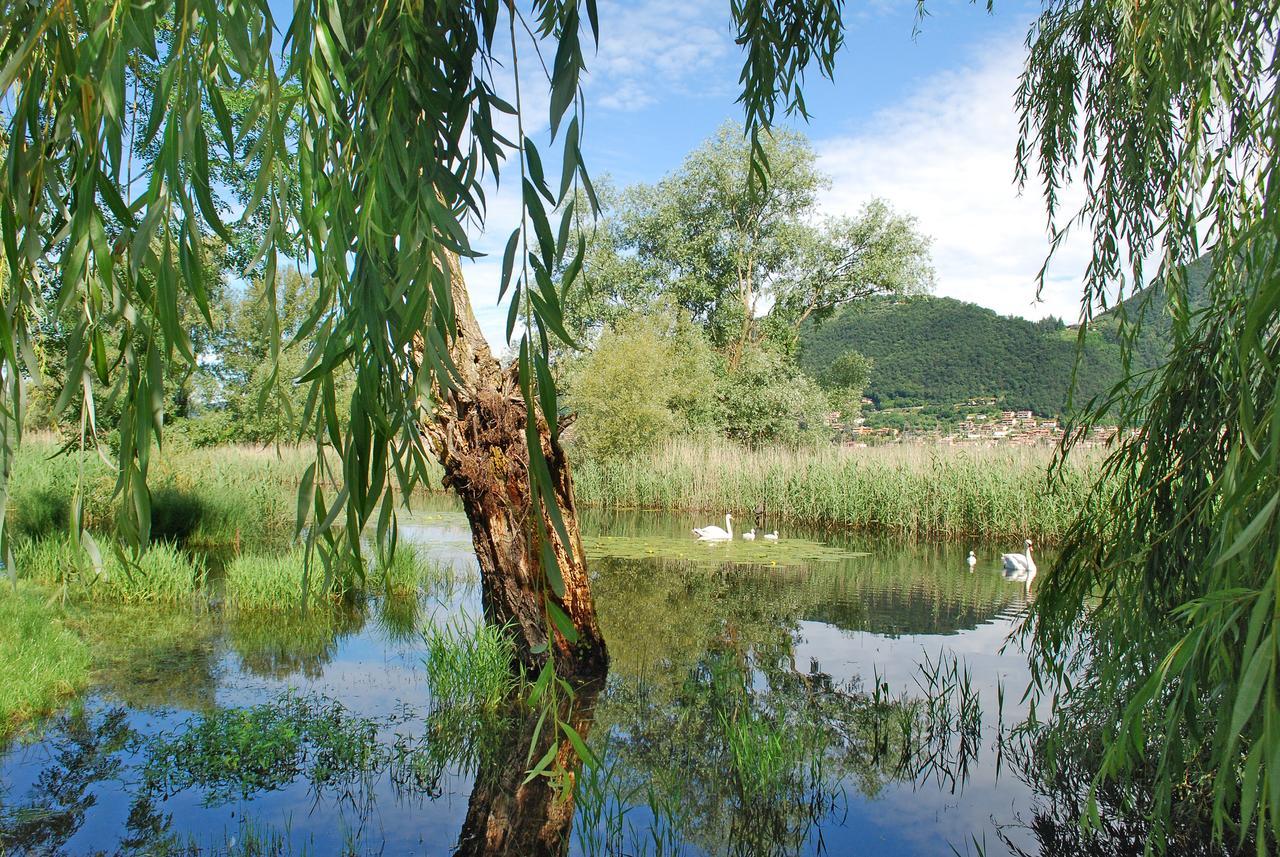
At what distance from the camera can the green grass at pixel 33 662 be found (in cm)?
467

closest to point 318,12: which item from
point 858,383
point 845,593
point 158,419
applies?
point 158,419

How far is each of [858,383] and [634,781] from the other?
1022 inches

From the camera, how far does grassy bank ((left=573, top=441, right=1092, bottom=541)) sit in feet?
43.3

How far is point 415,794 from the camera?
410 centimetres

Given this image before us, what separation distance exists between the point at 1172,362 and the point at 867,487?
12.2 metres

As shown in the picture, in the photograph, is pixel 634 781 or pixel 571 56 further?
pixel 634 781

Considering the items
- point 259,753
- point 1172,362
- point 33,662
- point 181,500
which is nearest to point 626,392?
point 181,500

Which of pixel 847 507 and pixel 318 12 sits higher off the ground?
pixel 318 12

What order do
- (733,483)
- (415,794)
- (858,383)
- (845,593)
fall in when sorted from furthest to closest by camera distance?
(858,383)
(733,483)
(845,593)
(415,794)

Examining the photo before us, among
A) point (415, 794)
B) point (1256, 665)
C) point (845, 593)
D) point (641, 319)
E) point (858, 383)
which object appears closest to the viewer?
point (1256, 665)

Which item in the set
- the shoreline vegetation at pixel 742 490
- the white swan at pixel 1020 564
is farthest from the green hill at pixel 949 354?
the white swan at pixel 1020 564

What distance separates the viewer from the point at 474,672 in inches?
204

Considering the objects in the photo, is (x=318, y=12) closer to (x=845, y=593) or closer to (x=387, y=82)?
(x=387, y=82)

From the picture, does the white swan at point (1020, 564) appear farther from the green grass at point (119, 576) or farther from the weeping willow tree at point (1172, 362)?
the green grass at point (119, 576)
